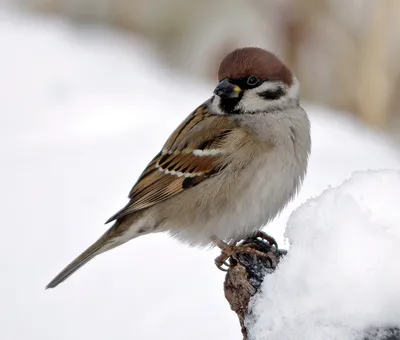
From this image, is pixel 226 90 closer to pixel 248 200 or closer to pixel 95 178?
pixel 248 200

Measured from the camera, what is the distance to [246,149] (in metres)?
2.38

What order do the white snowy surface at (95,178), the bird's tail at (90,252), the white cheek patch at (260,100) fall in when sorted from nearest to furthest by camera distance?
the white cheek patch at (260,100), the bird's tail at (90,252), the white snowy surface at (95,178)

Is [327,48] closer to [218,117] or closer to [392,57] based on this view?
[392,57]

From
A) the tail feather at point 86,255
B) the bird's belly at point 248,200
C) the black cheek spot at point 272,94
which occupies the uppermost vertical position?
the black cheek spot at point 272,94

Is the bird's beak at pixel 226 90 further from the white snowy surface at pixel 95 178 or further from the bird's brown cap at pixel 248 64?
the white snowy surface at pixel 95 178

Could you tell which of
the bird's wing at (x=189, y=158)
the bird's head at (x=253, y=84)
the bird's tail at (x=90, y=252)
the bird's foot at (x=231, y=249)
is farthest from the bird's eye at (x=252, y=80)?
the bird's tail at (x=90, y=252)

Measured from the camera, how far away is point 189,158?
251 centimetres

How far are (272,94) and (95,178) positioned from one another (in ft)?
4.67

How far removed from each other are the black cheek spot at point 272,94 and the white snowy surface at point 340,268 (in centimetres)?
94

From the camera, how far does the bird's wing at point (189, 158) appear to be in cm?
242

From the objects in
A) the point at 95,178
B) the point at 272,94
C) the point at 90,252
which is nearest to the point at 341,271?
the point at 272,94

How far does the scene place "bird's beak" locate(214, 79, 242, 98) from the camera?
2.31 meters

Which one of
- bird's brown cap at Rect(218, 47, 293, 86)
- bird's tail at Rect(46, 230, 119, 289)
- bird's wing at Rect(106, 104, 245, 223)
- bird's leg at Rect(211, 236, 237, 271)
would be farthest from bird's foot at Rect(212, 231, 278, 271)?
bird's brown cap at Rect(218, 47, 293, 86)

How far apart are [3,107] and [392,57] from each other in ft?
7.87
